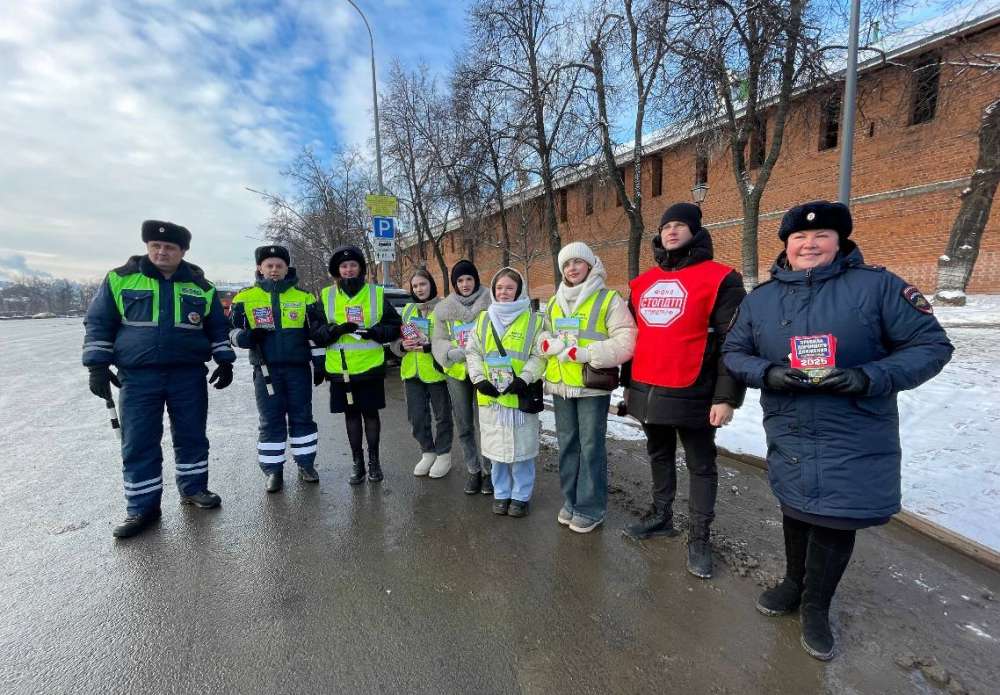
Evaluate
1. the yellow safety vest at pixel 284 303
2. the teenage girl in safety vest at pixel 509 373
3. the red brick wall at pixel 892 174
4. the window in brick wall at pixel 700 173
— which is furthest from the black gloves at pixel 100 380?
the window in brick wall at pixel 700 173

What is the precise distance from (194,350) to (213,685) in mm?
2430

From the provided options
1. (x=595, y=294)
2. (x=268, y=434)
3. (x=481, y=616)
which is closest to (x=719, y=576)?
(x=481, y=616)

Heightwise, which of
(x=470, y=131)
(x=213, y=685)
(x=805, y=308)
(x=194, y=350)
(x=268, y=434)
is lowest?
(x=213, y=685)

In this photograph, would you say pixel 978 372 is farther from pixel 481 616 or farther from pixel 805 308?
pixel 481 616

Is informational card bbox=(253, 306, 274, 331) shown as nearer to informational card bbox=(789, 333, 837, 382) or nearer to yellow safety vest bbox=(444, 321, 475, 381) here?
yellow safety vest bbox=(444, 321, 475, 381)

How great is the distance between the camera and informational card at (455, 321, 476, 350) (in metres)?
3.75

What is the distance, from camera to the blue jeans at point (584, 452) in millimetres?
3053

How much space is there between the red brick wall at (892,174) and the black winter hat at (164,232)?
11.1 m

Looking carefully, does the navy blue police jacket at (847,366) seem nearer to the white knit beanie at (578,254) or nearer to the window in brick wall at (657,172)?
the white knit beanie at (578,254)

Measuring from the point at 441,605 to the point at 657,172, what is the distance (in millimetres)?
22400

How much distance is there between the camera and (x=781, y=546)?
2.94 metres

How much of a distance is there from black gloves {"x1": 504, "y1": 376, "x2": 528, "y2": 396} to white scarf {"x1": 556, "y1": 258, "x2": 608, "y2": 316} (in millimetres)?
567

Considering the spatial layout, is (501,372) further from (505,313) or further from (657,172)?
(657,172)

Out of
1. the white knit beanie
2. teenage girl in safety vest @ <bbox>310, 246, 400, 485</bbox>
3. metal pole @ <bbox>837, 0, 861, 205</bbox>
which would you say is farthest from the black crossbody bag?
metal pole @ <bbox>837, 0, 861, 205</bbox>
